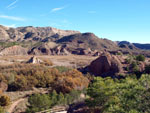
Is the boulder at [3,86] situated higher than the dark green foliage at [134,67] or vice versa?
the dark green foliage at [134,67]

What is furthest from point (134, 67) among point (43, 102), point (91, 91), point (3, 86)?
point (3, 86)

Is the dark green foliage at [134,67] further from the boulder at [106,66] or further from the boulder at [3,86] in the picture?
the boulder at [3,86]

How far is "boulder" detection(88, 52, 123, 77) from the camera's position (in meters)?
45.2

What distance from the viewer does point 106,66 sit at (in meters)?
46.7

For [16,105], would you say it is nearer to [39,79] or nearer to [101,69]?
[39,79]

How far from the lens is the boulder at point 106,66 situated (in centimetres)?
4525

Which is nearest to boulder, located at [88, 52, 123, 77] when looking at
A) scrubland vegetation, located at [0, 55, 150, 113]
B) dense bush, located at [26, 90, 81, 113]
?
scrubland vegetation, located at [0, 55, 150, 113]

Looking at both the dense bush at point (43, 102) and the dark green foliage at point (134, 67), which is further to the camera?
the dark green foliage at point (134, 67)

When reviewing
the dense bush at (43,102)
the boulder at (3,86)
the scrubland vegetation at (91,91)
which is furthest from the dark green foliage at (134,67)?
the boulder at (3,86)

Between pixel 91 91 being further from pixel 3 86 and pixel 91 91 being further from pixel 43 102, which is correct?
pixel 3 86

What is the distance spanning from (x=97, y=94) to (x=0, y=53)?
102 meters

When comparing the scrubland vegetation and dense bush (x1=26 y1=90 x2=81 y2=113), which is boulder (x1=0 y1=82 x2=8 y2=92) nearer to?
the scrubland vegetation

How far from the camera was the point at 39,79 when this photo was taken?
39.0m

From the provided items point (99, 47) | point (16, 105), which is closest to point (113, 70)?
point (16, 105)
